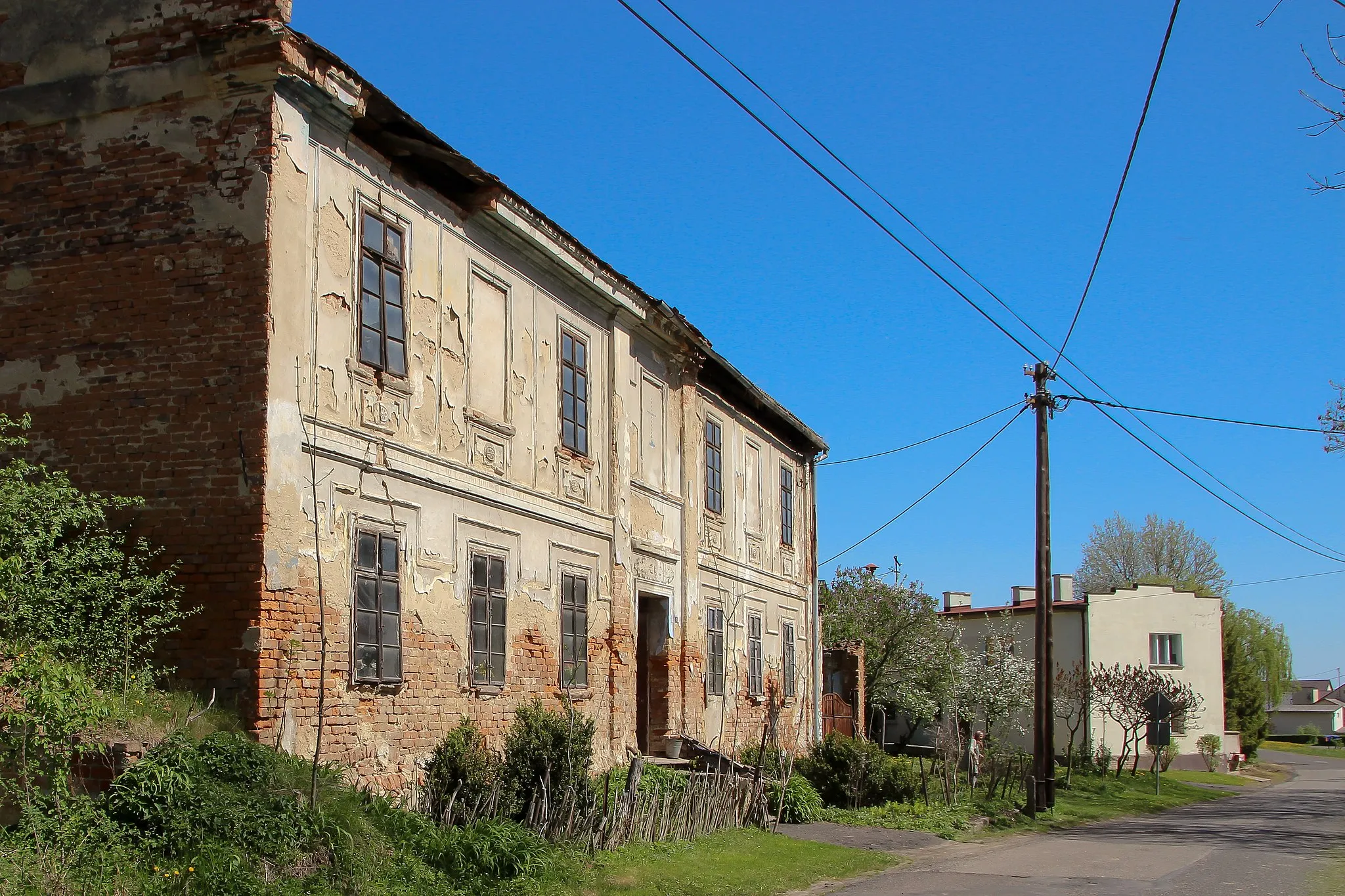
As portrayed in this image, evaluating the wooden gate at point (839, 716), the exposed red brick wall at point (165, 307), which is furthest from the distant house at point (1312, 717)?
the exposed red brick wall at point (165, 307)

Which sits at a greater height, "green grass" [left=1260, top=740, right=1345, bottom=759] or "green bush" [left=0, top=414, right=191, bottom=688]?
"green bush" [left=0, top=414, right=191, bottom=688]

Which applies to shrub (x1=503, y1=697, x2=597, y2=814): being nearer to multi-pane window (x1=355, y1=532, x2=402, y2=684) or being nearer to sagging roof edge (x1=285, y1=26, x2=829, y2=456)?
multi-pane window (x1=355, y1=532, x2=402, y2=684)

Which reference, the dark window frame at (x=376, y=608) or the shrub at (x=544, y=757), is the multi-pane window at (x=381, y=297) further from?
the shrub at (x=544, y=757)

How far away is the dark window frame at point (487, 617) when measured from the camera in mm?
14586

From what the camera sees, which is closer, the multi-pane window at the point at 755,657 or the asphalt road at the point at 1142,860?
the asphalt road at the point at 1142,860

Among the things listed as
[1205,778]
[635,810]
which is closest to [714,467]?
[635,810]

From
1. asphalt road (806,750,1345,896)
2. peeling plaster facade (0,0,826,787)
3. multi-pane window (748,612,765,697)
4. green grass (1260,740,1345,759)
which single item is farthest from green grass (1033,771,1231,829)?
green grass (1260,740,1345,759)

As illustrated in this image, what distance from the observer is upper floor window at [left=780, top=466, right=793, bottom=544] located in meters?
27.0

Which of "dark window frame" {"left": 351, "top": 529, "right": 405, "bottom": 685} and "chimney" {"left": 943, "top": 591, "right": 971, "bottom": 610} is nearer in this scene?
"dark window frame" {"left": 351, "top": 529, "right": 405, "bottom": 685}

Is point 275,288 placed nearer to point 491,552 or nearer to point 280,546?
point 280,546

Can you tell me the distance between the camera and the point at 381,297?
13.4 metres

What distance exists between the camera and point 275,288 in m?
11.5

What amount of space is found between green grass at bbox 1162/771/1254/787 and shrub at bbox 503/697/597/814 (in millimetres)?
30210

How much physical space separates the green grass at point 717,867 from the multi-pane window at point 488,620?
2.60 m
